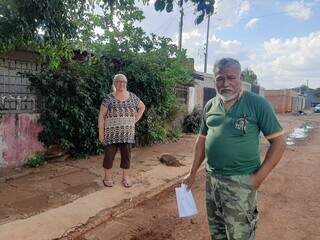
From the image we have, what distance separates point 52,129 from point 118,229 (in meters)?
3.75

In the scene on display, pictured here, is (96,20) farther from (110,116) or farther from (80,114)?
(110,116)

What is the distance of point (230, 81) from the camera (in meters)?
3.11

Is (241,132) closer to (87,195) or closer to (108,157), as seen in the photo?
(87,195)

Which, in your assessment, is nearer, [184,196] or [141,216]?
[184,196]

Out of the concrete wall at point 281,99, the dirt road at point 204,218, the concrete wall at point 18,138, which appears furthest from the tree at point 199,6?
the concrete wall at point 281,99

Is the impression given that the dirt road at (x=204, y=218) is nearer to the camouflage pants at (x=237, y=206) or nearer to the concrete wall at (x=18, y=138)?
the camouflage pants at (x=237, y=206)

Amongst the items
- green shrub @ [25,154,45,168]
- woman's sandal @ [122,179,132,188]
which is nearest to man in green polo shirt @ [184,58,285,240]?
woman's sandal @ [122,179,132,188]

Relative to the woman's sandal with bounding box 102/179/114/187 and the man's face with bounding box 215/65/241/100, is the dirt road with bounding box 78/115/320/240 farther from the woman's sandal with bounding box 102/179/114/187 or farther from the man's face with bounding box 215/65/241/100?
the man's face with bounding box 215/65/241/100

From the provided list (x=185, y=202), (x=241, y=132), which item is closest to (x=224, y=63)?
(x=241, y=132)

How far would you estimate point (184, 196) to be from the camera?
3.57 m

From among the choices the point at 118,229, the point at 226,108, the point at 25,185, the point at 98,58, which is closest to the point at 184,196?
the point at 226,108

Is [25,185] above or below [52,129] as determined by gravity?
below

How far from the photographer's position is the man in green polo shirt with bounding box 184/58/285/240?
9.83ft

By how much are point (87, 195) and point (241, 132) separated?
3547 millimetres
